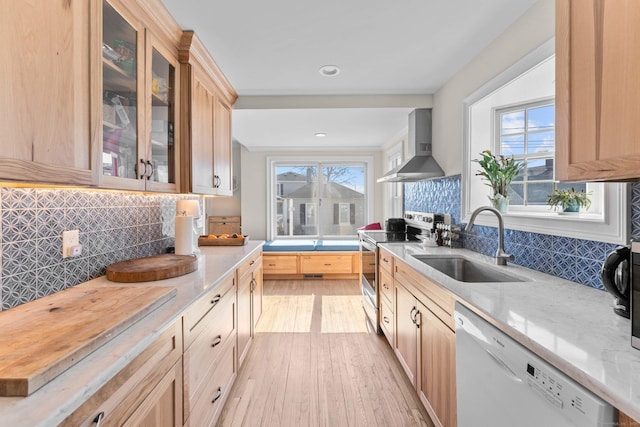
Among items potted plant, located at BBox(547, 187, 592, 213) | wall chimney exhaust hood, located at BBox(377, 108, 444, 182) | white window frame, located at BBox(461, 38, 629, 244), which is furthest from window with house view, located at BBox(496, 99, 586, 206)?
wall chimney exhaust hood, located at BBox(377, 108, 444, 182)

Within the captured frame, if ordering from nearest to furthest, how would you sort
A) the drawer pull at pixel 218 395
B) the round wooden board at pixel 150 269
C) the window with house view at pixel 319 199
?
the round wooden board at pixel 150 269 → the drawer pull at pixel 218 395 → the window with house view at pixel 319 199

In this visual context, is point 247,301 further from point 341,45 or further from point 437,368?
point 341,45

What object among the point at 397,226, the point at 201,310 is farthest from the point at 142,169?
the point at 397,226

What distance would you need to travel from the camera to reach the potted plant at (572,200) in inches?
63.3

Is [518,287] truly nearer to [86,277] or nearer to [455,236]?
[455,236]

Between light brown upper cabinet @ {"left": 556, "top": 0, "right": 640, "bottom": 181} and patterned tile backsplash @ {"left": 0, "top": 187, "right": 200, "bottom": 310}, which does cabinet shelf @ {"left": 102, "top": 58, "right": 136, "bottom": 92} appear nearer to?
patterned tile backsplash @ {"left": 0, "top": 187, "right": 200, "bottom": 310}

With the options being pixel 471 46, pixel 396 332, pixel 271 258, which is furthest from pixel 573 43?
pixel 271 258

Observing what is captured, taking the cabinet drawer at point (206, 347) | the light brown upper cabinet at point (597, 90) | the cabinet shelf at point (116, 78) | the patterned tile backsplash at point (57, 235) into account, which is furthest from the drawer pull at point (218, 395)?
the light brown upper cabinet at point (597, 90)

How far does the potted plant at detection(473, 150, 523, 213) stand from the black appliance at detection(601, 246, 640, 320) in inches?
42.2

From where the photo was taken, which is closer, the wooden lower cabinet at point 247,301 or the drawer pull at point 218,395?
the drawer pull at point 218,395

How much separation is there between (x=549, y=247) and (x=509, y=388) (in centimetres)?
97

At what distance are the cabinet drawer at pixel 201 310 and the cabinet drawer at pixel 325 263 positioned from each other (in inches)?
118

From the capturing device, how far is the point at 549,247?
1.59 metres

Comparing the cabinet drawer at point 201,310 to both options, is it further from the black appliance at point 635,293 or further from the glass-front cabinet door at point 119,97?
the black appliance at point 635,293
